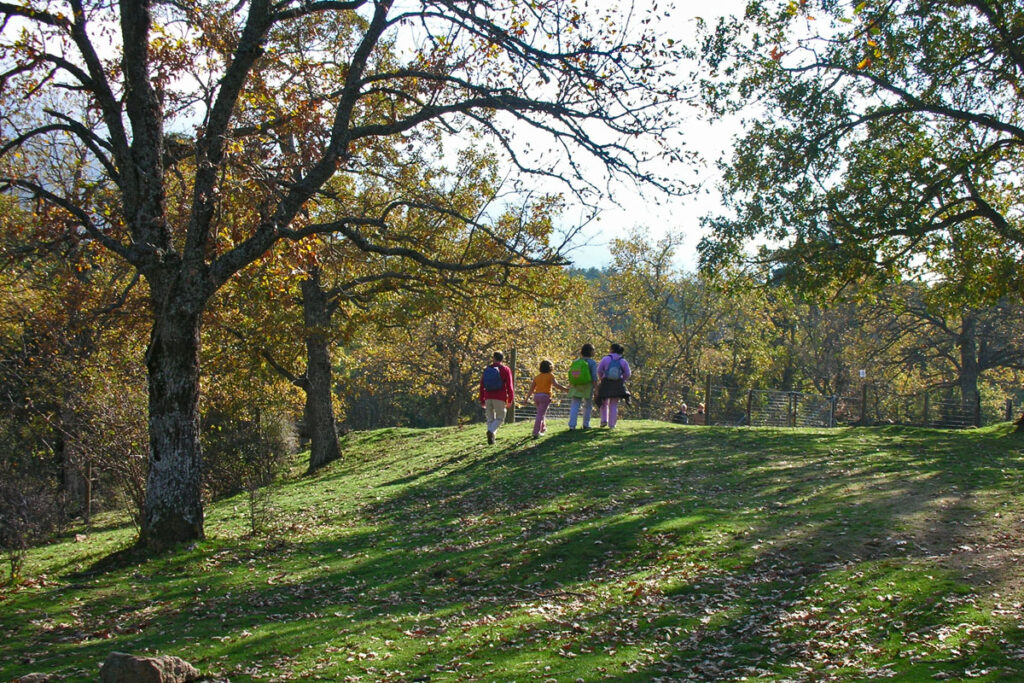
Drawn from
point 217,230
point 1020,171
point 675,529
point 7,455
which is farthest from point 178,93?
point 1020,171

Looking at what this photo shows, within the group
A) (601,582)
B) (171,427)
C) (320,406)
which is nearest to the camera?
(601,582)

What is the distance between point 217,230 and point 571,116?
18.4 ft

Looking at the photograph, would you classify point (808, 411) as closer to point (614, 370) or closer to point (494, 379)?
point (614, 370)

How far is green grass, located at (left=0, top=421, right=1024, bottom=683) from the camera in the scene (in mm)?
7102

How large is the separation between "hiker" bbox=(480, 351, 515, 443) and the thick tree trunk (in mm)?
8135

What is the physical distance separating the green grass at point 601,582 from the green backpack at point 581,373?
2.77 meters

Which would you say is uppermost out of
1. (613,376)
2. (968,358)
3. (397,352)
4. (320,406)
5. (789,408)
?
(397,352)

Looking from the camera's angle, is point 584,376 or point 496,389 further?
point 496,389

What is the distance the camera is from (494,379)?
19.0 m

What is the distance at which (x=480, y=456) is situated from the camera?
19.1 meters

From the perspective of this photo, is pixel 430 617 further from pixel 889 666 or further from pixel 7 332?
pixel 7 332

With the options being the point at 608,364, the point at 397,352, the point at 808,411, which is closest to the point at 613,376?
the point at 608,364

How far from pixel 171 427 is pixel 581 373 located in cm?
961

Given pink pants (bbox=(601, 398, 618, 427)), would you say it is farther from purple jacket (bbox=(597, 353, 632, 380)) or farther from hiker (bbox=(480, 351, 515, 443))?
hiker (bbox=(480, 351, 515, 443))
